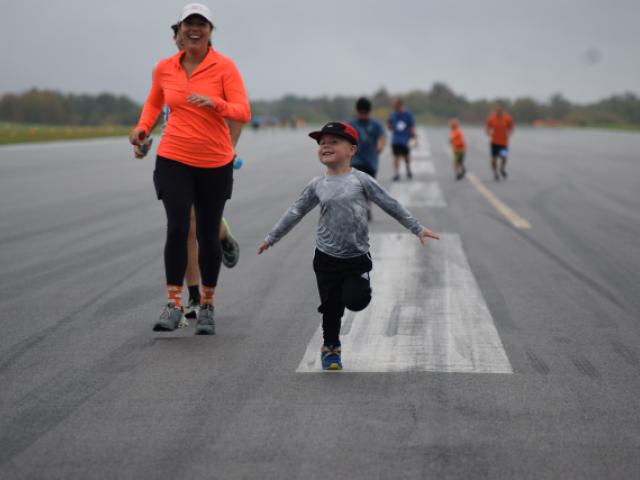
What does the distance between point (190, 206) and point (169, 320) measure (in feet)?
2.40

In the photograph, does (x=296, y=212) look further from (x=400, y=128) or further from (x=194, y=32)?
(x=400, y=128)

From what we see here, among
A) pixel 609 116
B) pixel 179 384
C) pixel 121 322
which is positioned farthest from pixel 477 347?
pixel 609 116

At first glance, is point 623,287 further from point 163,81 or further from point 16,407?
point 16,407

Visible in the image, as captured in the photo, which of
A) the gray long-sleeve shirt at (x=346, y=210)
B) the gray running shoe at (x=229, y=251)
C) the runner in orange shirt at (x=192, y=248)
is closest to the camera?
the gray long-sleeve shirt at (x=346, y=210)

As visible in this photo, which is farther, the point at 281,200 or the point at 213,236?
the point at 281,200

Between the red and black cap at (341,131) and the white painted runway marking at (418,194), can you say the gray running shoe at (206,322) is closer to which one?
the red and black cap at (341,131)

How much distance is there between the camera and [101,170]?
22.8 m

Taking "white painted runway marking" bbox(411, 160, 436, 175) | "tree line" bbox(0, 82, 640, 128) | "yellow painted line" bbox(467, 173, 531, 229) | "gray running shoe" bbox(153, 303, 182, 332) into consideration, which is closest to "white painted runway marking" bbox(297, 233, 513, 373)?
"gray running shoe" bbox(153, 303, 182, 332)

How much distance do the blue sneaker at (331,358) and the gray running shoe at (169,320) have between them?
132 cm

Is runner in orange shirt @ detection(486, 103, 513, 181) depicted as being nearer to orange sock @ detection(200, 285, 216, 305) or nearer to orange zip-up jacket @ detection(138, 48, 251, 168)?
orange zip-up jacket @ detection(138, 48, 251, 168)

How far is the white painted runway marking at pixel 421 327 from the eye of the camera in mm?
5020

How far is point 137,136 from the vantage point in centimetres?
591

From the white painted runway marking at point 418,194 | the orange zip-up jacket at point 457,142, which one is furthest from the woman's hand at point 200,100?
the orange zip-up jacket at point 457,142

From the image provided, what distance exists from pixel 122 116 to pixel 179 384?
9199 cm
